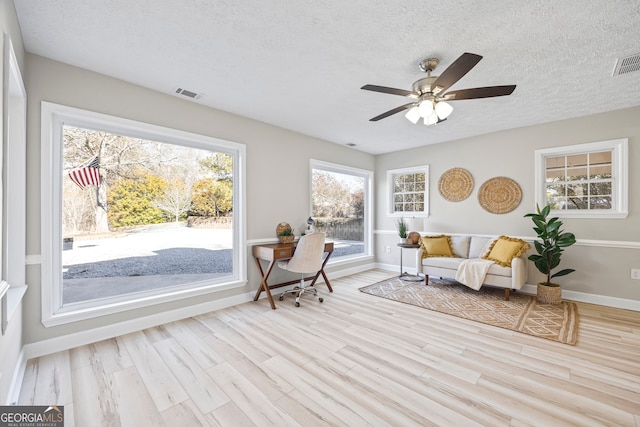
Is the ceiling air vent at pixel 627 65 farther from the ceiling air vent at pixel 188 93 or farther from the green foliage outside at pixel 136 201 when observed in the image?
the green foliage outside at pixel 136 201

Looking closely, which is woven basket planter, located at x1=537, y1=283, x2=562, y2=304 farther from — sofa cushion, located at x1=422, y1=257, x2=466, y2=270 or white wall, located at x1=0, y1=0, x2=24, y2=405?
white wall, located at x1=0, y1=0, x2=24, y2=405

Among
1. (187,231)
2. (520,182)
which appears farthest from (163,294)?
(520,182)

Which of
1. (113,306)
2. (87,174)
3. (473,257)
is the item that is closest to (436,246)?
(473,257)

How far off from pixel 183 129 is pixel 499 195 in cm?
466

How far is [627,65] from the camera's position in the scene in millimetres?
2334

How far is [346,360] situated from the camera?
7.18 ft

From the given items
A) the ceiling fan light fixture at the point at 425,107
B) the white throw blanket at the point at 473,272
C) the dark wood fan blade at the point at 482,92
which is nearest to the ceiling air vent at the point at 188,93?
the ceiling fan light fixture at the point at 425,107

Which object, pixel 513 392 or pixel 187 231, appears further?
pixel 187 231

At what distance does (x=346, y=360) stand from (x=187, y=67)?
291 cm

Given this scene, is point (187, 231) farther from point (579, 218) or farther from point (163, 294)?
point (579, 218)

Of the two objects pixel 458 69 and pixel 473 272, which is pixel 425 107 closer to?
pixel 458 69

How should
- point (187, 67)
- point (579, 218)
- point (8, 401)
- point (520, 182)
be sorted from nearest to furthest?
point (8, 401), point (187, 67), point (579, 218), point (520, 182)

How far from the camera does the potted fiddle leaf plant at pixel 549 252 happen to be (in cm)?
344

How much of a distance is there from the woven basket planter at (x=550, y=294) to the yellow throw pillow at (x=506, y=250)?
1.64 ft
